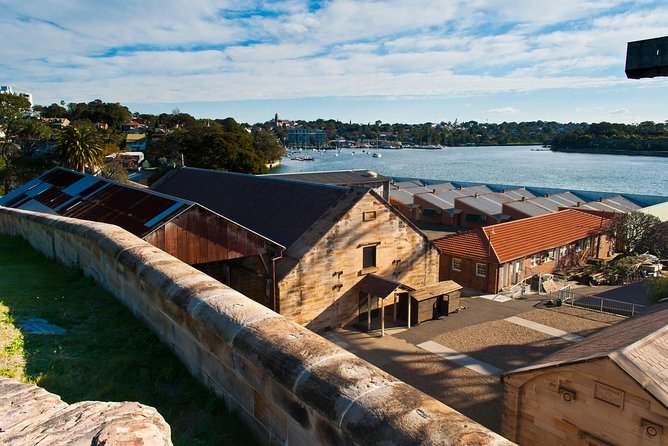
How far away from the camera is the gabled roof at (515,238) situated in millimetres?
29688

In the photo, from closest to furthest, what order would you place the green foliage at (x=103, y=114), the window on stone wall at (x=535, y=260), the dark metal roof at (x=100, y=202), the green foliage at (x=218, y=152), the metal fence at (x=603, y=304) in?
the dark metal roof at (x=100, y=202), the metal fence at (x=603, y=304), the window on stone wall at (x=535, y=260), the green foliage at (x=218, y=152), the green foliage at (x=103, y=114)

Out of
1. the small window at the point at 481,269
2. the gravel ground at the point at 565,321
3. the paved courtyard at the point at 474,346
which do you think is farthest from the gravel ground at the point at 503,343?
the small window at the point at 481,269

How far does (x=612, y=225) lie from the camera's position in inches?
1470

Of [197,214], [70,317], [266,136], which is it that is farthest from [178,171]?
[266,136]

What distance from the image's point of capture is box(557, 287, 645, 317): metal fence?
23.2 metres

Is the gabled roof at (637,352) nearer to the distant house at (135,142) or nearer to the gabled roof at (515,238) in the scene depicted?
the gabled roof at (515,238)

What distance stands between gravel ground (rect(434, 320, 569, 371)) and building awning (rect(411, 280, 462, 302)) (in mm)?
2109

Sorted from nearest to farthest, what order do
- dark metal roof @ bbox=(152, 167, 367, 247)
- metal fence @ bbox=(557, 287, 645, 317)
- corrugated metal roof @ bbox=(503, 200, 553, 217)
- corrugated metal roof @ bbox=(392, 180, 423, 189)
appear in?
dark metal roof @ bbox=(152, 167, 367, 247) → metal fence @ bbox=(557, 287, 645, 317) → corrugated metal roof @ bbox=(503, 200, 553, 217) → corrugated metal roof @ bbox=(392, 180, 423, 189)

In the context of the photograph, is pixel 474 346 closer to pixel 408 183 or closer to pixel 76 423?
pixel 76 423

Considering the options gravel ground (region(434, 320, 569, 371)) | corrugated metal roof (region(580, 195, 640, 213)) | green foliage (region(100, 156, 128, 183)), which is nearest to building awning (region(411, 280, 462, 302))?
gravel ground (region(434, 320, 569, 371))

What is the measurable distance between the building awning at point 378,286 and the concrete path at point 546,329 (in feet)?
18.6

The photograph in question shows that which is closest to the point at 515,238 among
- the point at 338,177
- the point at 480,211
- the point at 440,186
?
the point at 480,211

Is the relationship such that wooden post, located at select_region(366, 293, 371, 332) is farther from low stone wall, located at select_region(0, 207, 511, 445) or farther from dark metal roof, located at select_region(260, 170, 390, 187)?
dark metal roof, located at select_region(260, 170, 390, 187)

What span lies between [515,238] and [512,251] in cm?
178
